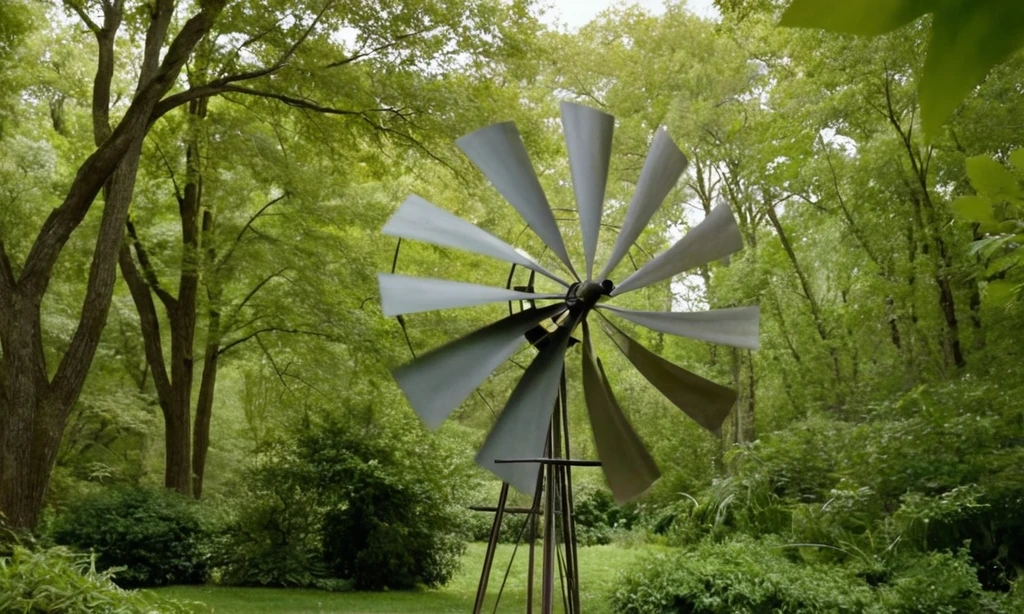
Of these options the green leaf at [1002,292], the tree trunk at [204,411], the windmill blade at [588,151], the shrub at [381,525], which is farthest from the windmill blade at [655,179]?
the tree trunk at [204,411]

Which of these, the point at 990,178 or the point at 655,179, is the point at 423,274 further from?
the point at 990,178

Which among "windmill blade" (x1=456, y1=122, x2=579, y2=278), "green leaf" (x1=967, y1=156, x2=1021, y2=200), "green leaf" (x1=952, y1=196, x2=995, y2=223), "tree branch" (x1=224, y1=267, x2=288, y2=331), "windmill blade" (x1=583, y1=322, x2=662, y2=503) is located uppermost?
"tree branch" (x1=224, y1=267, x2=288, y2=331)

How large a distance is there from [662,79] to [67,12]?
9.05m

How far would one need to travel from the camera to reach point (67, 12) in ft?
32.3

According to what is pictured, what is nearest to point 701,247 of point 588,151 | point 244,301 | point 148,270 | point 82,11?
point 588,151

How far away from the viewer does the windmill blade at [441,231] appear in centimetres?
395

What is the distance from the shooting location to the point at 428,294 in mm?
3801

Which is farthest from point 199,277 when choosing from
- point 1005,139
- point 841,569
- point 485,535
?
point 1005,139

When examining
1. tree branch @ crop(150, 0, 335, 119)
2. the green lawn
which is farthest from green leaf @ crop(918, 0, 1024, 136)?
tree branch @ crop(150, 0, 335, 119)

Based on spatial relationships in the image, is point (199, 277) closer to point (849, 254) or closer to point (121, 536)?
point (121, 536)

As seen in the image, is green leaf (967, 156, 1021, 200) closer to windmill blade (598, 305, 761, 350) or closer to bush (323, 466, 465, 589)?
windmill blade (598, 305, 761, 350)

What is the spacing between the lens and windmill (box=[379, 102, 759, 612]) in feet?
12.3

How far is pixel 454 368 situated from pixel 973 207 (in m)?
3.29

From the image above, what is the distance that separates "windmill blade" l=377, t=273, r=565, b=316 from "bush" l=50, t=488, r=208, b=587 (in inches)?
290
